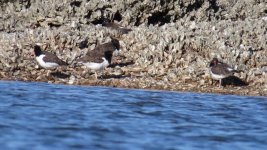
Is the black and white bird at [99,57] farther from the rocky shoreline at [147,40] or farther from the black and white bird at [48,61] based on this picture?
the black and white bird at [48,61]

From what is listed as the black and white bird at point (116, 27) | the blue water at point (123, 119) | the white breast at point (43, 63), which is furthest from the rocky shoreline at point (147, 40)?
the blue water at point (123, 119)

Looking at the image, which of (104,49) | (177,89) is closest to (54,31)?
(104,49)

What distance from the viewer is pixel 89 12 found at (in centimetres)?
2802

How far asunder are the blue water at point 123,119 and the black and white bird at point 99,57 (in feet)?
3.50

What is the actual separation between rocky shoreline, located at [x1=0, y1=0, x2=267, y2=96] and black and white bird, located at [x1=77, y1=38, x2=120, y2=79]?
1.43 ft

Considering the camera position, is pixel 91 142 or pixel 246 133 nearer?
pixel 91 142

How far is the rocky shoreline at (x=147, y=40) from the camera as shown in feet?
71.3

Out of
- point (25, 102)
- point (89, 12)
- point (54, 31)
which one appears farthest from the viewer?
point (89, 12)

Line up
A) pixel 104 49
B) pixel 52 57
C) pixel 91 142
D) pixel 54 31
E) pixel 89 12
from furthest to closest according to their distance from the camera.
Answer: pixel 89 12, pixel 54 31, pixel 104 49, pixel 52 57, pixel 91 142

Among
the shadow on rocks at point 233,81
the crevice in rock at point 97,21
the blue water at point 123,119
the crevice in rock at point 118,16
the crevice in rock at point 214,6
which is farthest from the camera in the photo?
the crevice in rock at point 214,6

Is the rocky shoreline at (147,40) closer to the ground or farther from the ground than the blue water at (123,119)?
farther from the ground

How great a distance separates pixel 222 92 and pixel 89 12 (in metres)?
8.93

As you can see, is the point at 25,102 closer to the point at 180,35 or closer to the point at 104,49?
the point at 104,49

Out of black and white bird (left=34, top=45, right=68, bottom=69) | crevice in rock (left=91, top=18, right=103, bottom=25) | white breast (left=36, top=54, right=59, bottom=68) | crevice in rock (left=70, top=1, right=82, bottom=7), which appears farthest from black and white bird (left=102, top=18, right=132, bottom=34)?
white breast (left=36, top=54, right=59, bottom=68)
